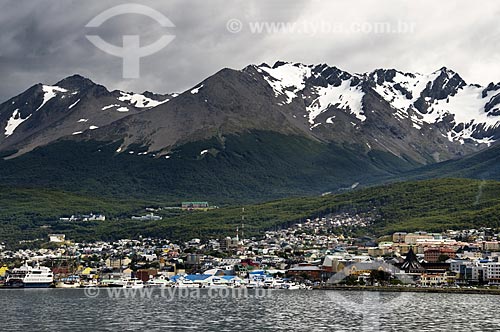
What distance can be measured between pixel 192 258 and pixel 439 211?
57423mm

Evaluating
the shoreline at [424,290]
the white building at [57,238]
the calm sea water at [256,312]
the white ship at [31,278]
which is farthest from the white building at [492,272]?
the white building at [57,238]

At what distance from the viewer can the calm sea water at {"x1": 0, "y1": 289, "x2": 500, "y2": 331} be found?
61.9 m

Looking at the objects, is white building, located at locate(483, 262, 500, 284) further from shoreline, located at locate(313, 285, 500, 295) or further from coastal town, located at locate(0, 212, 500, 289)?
shoreline, located at locate(313, 285, 500, 295)

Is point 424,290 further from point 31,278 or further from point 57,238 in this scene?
point 57,238

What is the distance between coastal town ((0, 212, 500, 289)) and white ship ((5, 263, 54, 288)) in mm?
139

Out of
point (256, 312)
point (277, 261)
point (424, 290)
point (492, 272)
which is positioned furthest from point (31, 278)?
point (256, 312)

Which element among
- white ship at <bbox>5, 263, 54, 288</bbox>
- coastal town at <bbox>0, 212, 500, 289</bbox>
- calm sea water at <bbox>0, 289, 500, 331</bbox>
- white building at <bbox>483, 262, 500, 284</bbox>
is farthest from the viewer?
white ship at <bbox>5, 263, 54, 288</bbox>

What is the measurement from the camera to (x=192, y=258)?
140375mm

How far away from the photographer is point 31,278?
12594cm

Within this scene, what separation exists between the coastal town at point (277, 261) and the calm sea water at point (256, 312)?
18.4 metres

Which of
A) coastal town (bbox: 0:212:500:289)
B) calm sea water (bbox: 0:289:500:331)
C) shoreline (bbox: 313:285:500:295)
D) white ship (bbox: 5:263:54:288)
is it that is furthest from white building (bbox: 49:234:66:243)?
shoreline (bbox: 313:285:500:295)

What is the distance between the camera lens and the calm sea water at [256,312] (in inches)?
2438

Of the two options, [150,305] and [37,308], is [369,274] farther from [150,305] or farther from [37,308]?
[37,308]

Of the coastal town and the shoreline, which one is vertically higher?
the coastal town
